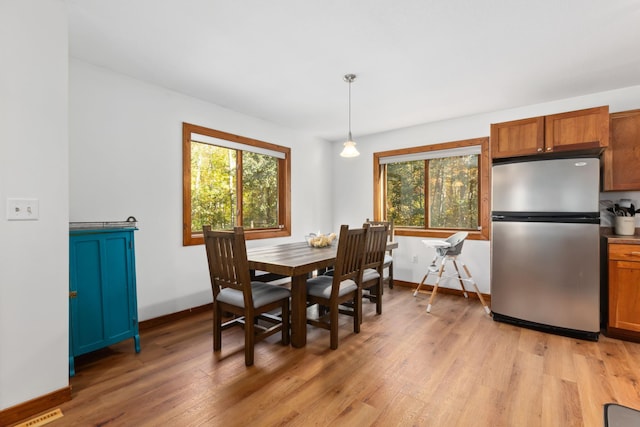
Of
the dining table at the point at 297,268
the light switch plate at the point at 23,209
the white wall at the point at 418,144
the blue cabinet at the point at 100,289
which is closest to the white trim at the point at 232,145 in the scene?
the white wall at the point at 418,144

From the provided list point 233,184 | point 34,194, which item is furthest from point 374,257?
point 34,194

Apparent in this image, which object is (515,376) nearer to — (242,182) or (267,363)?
(267,363)

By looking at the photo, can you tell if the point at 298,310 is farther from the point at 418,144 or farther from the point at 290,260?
the point at 418,144

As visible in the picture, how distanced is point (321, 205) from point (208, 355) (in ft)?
10.7

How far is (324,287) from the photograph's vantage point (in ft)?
8.51

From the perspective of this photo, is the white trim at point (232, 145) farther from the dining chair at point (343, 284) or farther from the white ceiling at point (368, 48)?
the dining chair at point (343, 284)

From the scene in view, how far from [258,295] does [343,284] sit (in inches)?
31.6

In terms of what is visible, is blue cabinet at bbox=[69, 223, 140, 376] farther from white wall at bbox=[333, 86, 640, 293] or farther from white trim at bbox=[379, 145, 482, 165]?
white trim at bbox=[379, 145, 482, 165]

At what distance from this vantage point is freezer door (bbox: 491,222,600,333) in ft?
8.71

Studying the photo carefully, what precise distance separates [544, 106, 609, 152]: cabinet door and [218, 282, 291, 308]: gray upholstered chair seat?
291cm

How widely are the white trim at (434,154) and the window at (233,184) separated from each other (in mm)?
1609

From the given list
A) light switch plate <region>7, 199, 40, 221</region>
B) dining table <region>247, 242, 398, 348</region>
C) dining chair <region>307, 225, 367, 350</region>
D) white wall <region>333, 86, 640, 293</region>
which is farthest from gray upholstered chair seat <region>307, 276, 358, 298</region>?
white wall <region>333, 86, 640, 293</region>

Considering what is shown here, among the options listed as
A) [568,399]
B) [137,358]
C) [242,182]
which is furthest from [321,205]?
[568,399]

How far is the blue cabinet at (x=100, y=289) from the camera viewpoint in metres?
2.09
